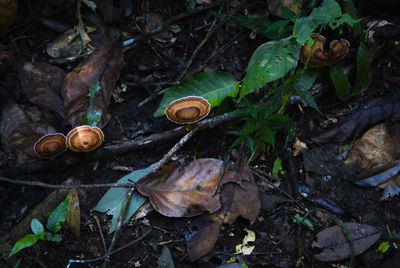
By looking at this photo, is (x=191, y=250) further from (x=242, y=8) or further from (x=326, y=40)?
(x=242, y=8)

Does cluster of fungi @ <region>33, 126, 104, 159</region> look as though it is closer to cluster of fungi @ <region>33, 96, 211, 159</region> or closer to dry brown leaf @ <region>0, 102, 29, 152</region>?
cluster of fungi @ <region>33, 96, 211, 159</region>

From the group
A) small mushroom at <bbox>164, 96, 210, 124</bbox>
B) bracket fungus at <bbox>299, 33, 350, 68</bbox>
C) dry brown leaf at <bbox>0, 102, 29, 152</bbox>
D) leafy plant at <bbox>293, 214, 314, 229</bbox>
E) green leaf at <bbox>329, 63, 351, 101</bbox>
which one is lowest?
leafy plant at <bbox>293, 214, 314, 229</bbox>

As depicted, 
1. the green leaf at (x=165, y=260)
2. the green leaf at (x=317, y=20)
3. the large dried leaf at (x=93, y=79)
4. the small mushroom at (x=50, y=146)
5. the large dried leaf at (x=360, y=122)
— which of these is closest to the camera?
the green leaf at (x=317, y=20)

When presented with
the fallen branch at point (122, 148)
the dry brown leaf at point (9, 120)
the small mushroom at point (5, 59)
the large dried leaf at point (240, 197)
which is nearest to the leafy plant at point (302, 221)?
the large dried leaf at point (240, 197)

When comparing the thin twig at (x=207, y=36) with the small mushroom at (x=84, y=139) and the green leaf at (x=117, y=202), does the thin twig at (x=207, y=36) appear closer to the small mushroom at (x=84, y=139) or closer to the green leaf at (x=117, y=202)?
the small mushroom at (x=84, y=139)

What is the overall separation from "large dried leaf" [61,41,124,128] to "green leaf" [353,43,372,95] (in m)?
2.46

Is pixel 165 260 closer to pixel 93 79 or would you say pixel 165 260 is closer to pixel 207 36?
pixel 93 79

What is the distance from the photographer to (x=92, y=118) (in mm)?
3074

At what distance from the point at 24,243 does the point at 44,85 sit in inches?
66.6

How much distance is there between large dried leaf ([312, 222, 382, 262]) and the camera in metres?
2.38

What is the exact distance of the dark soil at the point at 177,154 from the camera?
243 cm

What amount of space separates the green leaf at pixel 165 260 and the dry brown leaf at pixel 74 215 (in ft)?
2.44

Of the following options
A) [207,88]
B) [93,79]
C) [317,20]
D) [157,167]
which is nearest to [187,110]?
[207,88]

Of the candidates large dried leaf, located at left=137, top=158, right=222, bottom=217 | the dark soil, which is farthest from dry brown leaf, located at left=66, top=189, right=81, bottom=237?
large dried leaf, located at left=137, top=158, right=222, bottom=217
